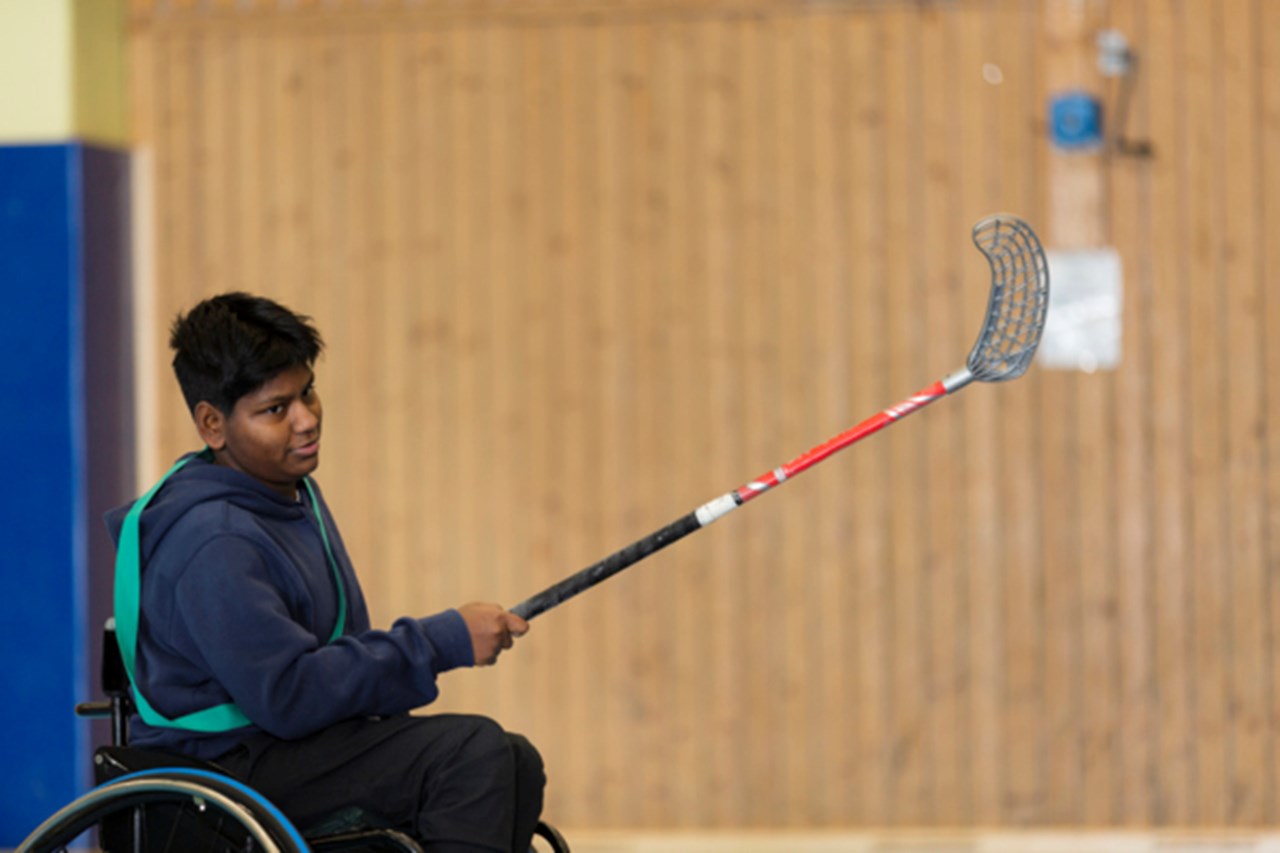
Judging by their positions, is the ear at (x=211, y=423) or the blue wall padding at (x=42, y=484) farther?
the blue wall padding at (x=42, y=484)

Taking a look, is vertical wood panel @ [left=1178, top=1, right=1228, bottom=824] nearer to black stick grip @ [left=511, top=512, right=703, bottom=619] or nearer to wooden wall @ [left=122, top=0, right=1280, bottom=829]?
wooden wall @ [left=122, top=0, right=1280, bottom=829]

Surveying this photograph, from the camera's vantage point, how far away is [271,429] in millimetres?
2494

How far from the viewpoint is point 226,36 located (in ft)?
16.2

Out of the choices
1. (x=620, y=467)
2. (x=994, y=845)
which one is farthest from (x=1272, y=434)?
(x=620, y=467)

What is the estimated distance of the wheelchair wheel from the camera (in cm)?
223

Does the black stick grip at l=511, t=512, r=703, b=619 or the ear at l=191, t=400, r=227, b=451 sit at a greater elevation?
the ear at l=191, t=400, r=227, b=451

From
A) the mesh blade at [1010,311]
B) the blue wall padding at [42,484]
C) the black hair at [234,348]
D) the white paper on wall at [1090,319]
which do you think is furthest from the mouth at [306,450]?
the white paper on wall at [1090,319]

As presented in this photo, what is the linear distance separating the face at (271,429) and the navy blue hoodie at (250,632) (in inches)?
1.4

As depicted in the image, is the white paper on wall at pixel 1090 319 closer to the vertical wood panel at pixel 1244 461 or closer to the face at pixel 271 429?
the vertical wood panel at pixel 1244 461

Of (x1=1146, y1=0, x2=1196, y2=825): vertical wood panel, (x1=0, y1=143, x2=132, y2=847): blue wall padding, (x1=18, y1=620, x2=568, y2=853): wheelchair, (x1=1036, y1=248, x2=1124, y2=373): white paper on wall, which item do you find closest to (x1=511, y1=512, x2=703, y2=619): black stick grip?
(x1=18, y1=620, x2=568, y2=853): wheelchair

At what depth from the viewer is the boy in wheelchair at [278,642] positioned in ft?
7.62

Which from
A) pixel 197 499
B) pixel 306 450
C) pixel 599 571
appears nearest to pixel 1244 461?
pixel 599 571

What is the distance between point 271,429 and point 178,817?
54 cm

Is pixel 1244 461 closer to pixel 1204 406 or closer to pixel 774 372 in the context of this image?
pixel 1204 406
